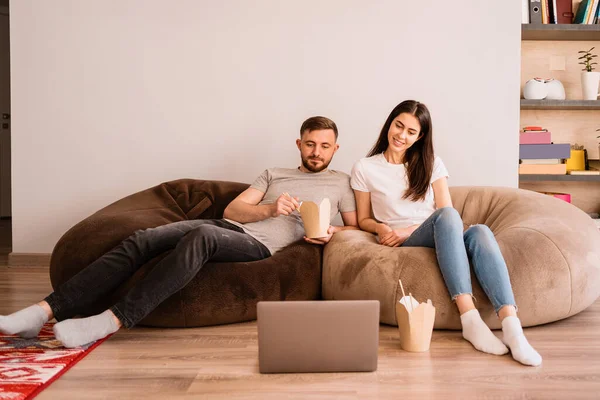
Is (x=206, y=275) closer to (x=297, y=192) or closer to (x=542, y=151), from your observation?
(x=297, y=192)

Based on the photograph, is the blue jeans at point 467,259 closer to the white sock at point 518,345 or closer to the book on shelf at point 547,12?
the white sock at point 518,345

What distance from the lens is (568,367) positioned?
2.00 m

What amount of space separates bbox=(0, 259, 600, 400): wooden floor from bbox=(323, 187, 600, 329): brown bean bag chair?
11cm

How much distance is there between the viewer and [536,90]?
12.9ft

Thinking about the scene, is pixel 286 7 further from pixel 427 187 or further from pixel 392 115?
pixel 427 187

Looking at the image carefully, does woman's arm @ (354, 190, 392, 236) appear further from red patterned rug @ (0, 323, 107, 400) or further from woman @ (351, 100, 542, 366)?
red patterned rug @ (0, 323, 107, 400)

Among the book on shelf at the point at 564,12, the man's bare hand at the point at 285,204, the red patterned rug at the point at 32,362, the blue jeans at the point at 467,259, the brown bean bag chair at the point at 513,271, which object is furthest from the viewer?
the book on shelf at the point at 564,12

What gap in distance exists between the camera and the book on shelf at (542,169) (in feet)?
12.9

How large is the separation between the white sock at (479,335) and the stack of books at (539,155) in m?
1.93

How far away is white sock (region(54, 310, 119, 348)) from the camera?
211cm

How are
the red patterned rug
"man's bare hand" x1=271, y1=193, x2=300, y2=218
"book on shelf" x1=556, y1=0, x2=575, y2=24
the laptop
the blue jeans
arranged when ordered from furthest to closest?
"book on shelf" x1=556, y1=0, x2=575, y2=24
"man's bare hand" x1=271, y1=193, x2=300, y2=218
the blue jeans
the laptop
the red patterned rug

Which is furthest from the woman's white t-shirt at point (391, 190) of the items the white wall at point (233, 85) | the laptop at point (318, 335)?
the laptop at point (318, 335)

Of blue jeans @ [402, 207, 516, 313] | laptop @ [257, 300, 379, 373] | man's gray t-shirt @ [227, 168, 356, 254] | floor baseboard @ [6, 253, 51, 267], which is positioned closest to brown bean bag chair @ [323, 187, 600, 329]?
blue jeans @ [402, 207, 516, 313]

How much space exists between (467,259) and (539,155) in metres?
1.87
